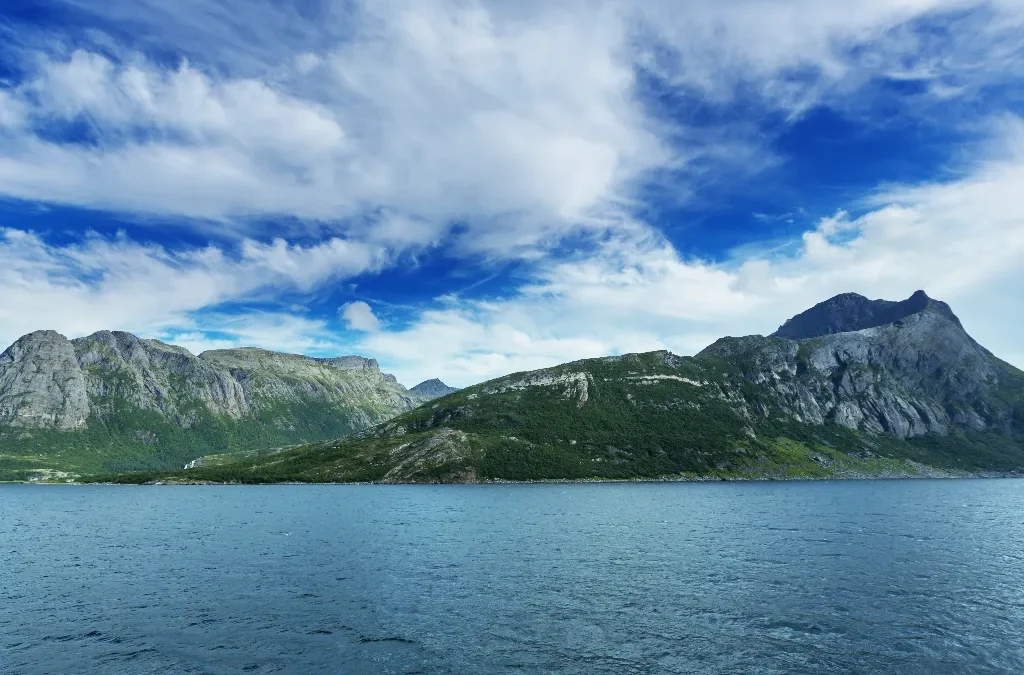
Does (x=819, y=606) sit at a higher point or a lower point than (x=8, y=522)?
lower

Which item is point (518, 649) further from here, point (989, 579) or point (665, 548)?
point (989, 579)

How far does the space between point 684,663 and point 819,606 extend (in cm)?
2347

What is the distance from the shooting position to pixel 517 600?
196 ft

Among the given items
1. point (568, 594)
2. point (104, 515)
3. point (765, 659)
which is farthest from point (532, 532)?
point (104, 515)


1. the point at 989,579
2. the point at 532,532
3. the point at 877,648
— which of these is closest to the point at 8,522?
the point at 532,532

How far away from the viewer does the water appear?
43.8m

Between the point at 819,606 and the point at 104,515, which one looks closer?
the point at 819,606

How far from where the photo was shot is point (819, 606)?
57.5 m

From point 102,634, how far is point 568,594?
139ft

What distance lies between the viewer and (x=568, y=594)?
62219 mm

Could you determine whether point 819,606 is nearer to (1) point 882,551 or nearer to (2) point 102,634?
(1) point 882,551

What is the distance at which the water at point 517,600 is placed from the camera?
43750mm

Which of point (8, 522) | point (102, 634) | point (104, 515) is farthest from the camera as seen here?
point (104, 515)

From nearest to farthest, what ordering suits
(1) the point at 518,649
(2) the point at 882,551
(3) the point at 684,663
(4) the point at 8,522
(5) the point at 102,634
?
(3) the point at 684,663, (1) the point at 518,649, (5) the point at 102,634, (2) the point at 882,551, (4) the point at 8,522
